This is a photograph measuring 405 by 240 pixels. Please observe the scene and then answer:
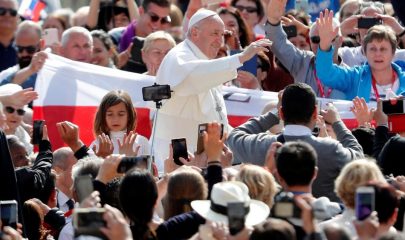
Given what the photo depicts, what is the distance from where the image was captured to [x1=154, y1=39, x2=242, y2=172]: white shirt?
41.0ft

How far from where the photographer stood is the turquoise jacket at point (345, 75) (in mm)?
13102

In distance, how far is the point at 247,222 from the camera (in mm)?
8867

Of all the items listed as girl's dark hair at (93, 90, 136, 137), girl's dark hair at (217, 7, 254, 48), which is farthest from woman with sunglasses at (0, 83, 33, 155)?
girl's dark hair at (217, 7, 254, 48)

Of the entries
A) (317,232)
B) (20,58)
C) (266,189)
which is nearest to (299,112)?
(266,189)

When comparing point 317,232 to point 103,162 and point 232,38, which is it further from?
point 232,38

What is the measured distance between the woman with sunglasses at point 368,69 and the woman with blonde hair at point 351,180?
3449 millimetres

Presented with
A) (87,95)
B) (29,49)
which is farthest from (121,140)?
(29,49)

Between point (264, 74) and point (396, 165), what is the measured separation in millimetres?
4180

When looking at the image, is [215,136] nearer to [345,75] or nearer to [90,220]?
[90,220]

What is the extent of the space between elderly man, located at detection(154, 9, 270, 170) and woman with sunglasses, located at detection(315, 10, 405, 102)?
906 millimetres

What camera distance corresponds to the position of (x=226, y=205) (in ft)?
29.2

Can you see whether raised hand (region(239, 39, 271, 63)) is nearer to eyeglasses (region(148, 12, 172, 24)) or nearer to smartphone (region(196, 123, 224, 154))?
smartphone (region(196, 123, 224, 154))

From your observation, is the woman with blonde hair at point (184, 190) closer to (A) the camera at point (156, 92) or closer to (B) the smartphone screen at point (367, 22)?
(A) the camera at point (156, 92)

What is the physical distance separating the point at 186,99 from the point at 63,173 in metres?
1.19
